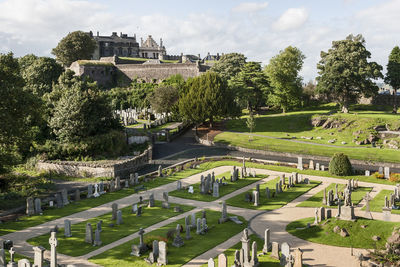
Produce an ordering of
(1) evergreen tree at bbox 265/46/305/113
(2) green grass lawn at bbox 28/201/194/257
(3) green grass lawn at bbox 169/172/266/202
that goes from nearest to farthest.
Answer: (2) green grass lawn at bbox 28/201/194/257 < (3) green grass lawn at bbox 169/172/266/202 < (1) evergreen tree at bbox 265/46/305/113

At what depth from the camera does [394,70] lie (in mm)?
69875

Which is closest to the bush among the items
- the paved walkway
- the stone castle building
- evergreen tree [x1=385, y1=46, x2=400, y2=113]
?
the paved walkway

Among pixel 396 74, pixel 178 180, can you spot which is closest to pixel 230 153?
pixel 178 180

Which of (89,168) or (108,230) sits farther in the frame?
(89,168)

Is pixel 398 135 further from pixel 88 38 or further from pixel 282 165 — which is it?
pixel 88 38

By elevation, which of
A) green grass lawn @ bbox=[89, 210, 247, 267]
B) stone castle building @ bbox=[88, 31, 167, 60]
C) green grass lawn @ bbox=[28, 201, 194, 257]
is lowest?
green grass lawn @ bbox=[89, 210, 247, 267]

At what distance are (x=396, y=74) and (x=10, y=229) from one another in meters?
66.3

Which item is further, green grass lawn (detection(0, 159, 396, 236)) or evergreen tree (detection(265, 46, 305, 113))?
evergreen tree (detection(265, 46, 305, 113))

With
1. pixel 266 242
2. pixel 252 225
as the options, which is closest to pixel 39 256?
pixel 266 242

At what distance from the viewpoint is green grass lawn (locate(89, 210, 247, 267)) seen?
20.6 meters

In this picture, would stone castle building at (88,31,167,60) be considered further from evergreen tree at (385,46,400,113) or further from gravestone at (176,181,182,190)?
gravestone at (176,181,182,190)

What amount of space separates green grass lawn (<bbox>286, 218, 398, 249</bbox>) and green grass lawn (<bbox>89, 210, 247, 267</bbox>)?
14.0 ft

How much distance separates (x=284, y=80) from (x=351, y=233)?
55143 millimetres

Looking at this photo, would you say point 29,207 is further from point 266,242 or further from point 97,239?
point 266,242
